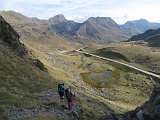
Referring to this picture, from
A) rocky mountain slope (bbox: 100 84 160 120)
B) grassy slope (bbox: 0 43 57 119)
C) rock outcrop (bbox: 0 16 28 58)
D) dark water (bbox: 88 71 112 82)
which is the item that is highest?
rock outcrop (bbox: 0 16 28 58)

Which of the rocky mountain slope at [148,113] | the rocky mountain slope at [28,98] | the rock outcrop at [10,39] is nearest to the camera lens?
the rocky mountain slope at [148,113]

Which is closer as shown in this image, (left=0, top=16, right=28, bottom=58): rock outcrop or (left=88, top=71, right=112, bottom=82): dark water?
(left=0, top=16, right=28, bottom=58): rock outcrop

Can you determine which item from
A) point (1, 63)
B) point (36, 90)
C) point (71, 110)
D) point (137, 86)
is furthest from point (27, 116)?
point (137, 86)

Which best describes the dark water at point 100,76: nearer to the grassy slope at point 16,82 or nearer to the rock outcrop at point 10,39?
the rock outcrop at point 10,39

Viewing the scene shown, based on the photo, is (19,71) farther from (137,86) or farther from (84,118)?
(137,86)

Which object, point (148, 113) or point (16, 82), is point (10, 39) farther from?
point (148, 113)

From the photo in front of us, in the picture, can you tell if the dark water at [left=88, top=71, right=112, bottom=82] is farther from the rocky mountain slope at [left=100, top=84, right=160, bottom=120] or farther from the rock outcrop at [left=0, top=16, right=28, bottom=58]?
the rocky mountain slope at [left=100, top=84, right=160, bottom=120]

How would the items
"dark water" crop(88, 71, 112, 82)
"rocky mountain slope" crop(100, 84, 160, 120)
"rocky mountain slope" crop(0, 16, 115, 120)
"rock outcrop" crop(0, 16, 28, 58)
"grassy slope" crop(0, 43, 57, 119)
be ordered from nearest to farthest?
"rocky mountain slope" crop(100, 84, 160, 120)
"rocky mountain slope" crop(0, 16, 115, 120)
"grassy slope" crop(0, 43, 57, 119)
"rock outcrop" crop(0, 16, 28, 58)
"dark water" crop(88, 71, 112, 82)

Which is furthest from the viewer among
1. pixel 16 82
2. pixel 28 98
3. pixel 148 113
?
pixel 16 82

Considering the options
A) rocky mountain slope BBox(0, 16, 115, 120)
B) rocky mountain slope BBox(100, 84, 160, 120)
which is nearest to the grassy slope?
rocky mountain slope BBox(0, 16, 115, 120)

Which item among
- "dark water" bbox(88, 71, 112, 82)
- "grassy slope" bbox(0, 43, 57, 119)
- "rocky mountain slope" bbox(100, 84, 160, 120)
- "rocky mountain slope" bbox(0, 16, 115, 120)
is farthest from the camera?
"dark water" bbox(88, 71, 112, 82)

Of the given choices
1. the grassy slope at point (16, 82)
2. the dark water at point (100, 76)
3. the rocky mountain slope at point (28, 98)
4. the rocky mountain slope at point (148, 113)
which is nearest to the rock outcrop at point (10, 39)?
the rocky mountain slope at point (28, 98)

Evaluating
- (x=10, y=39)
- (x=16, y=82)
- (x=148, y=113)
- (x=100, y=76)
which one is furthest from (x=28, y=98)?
(x=100, y=76)

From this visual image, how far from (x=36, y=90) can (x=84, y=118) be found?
12970 mm
